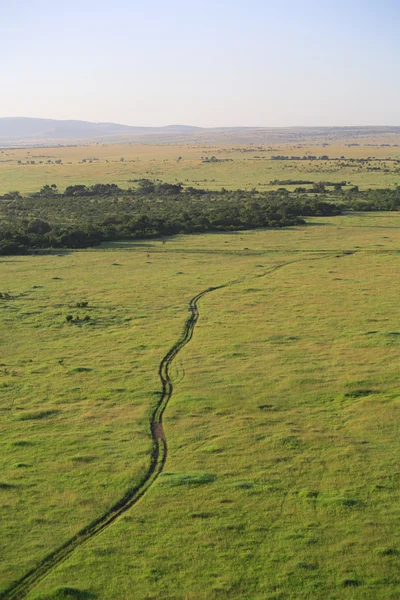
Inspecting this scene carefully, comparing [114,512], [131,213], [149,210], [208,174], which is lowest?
[114,512]

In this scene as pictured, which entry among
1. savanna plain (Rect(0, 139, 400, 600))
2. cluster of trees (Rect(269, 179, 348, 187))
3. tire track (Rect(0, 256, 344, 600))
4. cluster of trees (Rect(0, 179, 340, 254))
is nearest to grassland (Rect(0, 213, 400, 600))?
savanna plain (Rect(0, 139, 400, 600))

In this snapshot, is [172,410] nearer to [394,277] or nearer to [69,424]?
[69,424]

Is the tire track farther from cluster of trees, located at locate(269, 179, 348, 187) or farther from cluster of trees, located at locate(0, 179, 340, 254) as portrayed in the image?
cluster of trees, located at locate(269, 179, 348, 187)

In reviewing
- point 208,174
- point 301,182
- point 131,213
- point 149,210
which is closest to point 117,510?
point 131,213

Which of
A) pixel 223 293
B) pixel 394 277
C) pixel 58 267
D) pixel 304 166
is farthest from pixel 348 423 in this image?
pixel 304 166

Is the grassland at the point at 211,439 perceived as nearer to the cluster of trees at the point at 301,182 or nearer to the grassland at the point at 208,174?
the cluster of trees at the point at 301,182

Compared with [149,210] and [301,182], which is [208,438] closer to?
[149,210]
